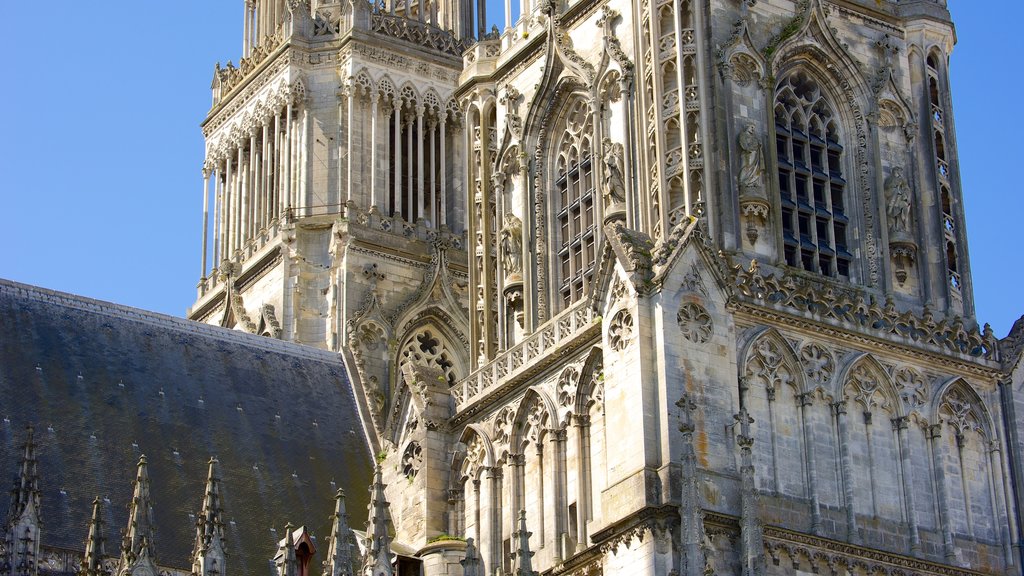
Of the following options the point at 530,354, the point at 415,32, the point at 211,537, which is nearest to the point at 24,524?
the point at 211,537

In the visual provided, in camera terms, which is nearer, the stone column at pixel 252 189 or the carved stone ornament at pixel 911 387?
the carved stone ornament at pixel 911 387

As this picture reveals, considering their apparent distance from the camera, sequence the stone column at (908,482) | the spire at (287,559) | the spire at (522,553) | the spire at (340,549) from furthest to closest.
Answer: the stone column at (908,482)
the spire at (287,559)
the spire at (340,549)
the spire at (522,553)

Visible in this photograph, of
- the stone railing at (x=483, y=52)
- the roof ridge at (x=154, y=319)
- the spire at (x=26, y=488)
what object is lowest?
the spire at (x=26, y=488)

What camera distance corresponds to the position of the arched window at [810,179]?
43312mm

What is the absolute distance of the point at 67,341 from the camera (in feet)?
152

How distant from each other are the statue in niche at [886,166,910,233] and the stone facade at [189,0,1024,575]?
0.14ft

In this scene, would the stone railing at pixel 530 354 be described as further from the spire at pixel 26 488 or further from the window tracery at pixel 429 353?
the spire at pixel 26 488

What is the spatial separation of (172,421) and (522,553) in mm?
10429

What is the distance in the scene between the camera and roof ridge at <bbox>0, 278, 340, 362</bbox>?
47062 mm

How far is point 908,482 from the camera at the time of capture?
136 ft

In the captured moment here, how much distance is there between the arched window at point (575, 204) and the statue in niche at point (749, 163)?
10.9ft

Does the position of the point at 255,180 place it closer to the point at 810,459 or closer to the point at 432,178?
the point at 432,178

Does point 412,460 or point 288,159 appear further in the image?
point 288,159

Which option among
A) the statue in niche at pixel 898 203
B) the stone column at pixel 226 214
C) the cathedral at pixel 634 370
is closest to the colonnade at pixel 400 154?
the stone column at pixel 226 214
